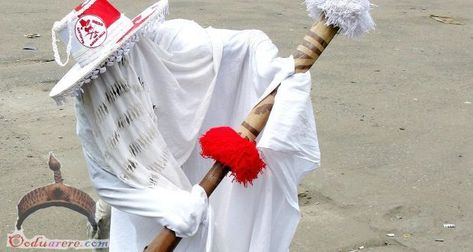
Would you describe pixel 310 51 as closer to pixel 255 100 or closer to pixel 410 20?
pixel 255 100

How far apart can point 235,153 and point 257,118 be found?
17cm

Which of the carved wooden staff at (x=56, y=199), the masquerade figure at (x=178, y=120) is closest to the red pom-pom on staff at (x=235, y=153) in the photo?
the masquerade figure at (x=178, y=120)

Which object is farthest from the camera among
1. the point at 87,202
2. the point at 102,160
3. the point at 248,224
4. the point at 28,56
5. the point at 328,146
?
the point at 28,56

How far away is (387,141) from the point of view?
5.55 metres

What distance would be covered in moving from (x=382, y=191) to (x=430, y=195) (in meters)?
0.26

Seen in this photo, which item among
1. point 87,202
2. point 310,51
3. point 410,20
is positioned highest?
point 310,51

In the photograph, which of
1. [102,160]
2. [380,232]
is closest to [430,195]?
[380,232]

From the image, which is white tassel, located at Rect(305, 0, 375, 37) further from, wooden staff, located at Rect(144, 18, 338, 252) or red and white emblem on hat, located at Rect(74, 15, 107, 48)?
red and white emblem on hat, located at Rect(74, 15, 107, 48)

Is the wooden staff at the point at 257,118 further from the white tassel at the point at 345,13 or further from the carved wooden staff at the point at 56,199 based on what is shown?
the carved wooden staff at the point at 56,199

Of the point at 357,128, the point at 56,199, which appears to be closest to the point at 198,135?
the point at 56,199

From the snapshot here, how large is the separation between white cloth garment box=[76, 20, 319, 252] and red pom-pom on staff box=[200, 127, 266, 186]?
0.06 meters

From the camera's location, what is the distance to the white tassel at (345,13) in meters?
2.77

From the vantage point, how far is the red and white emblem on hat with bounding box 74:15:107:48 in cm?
260

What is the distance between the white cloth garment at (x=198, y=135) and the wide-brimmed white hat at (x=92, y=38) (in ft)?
0.23
